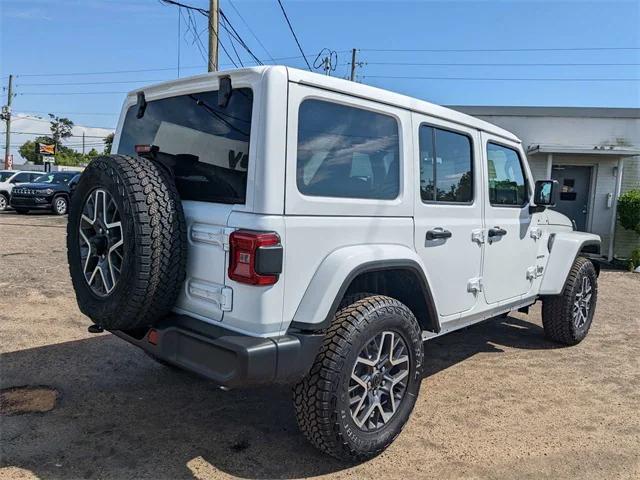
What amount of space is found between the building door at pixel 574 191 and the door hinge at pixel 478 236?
9542mm

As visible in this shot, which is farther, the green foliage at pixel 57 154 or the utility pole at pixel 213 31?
the green foliage at pixel 57 154

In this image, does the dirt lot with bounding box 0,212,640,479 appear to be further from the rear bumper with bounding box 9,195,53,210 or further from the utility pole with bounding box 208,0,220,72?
the rear bumper with bounding box 9,195,53,210

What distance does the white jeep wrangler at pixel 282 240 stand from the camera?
2.55 m

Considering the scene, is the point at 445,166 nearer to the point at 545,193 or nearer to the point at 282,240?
the point at 545,193

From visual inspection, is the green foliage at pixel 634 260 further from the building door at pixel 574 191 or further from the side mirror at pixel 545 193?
the side mirror at pixel 545 193

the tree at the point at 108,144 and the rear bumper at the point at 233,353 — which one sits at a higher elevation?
the tree at the point at 108,144

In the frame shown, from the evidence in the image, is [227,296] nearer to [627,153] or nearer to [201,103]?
[201,103]

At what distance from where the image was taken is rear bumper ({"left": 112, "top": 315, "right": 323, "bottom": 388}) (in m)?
2.43

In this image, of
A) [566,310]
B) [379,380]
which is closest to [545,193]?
[566,310]

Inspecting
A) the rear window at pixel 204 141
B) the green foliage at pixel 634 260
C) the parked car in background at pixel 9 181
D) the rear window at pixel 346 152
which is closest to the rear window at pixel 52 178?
the parked car in background at pixel 9 181

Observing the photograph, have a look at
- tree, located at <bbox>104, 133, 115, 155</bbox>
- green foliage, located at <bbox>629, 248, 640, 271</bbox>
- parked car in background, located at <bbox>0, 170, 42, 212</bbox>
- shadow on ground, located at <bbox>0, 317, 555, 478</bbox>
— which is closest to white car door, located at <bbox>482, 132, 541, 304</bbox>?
shadow on ground, located at <bbox>0, 317, 555, 478</bbox>

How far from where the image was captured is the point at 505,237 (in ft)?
14.0

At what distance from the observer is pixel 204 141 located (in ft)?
9.46

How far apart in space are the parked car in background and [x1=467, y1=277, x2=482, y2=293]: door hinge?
19897 millimetres
